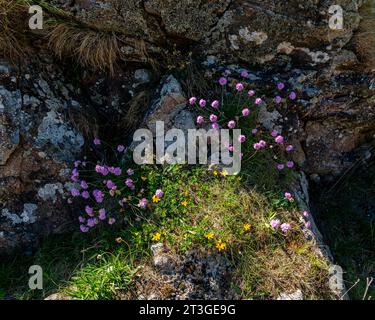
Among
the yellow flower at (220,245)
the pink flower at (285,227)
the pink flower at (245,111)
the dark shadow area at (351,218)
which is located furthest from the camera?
the dark shadow area at (351,218)

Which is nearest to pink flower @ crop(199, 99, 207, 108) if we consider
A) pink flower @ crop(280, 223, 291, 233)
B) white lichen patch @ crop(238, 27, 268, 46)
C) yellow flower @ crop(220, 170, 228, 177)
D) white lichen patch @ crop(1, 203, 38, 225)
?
yellow flower @ crop(220, 170, 228, 177)

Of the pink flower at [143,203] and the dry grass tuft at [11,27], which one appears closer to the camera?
the pink flower at [143,203]

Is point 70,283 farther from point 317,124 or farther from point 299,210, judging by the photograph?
point 317,124

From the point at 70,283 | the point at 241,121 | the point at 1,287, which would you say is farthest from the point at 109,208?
the point at 241,121

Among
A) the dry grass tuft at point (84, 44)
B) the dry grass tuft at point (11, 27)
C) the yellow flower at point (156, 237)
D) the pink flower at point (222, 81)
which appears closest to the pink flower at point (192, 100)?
the pink flower at point (222, 81)

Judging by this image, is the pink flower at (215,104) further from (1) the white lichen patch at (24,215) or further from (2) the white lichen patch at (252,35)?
(1) the white lichen patch at (24,215)

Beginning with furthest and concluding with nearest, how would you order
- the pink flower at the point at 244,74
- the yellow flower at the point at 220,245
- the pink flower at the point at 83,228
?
the pink flower at the point at 244,74, the pink flower at the point at 83,228, the yellow flower at the point at 220,245

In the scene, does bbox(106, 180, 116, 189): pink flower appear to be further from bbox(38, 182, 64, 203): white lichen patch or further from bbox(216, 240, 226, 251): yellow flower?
bbox(216, 240, 226, 251): yellow flower

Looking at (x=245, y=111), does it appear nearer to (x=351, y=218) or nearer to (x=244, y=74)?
(x=244, y=74)
